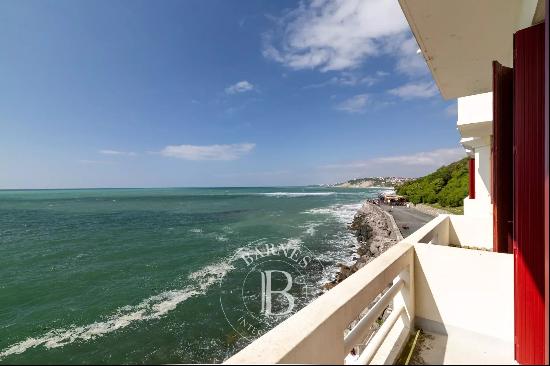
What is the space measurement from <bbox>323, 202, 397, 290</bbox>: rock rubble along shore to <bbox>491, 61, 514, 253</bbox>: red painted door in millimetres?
9433

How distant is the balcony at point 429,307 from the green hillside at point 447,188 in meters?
27.3

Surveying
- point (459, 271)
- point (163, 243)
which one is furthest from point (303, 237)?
point (459, 271)

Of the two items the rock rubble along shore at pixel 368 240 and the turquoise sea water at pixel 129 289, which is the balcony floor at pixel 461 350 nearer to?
the turquoise sea water at pixel 129 289

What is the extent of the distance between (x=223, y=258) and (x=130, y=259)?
241 inches

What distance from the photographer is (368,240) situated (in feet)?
71.0

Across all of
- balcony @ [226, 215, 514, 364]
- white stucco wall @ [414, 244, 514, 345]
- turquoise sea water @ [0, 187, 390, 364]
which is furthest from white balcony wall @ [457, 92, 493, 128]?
turquoise sea water @ [0, 187, 390, 364]

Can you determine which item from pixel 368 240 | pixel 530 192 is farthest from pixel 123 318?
pixel 368 240

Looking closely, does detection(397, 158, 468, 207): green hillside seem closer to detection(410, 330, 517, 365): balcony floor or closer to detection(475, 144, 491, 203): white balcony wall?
detection(475, 144, 491, 203): white balcony wall

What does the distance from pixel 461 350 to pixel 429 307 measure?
45 cm

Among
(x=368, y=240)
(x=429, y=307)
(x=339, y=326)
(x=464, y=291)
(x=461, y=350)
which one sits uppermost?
(x=339, y=326)

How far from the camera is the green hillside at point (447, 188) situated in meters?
27.7

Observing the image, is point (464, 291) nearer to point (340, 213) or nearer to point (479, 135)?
point (479, 135)

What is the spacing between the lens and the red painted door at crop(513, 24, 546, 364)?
1.79m

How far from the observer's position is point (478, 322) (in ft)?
8.87
